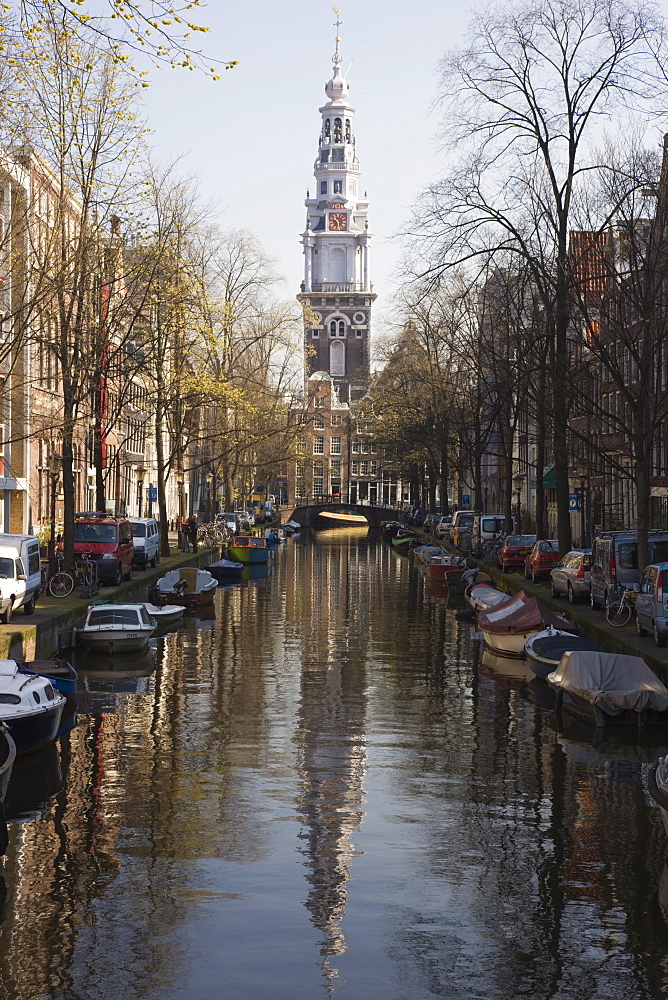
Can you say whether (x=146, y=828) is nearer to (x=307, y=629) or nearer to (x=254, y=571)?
(x=307, y=629)

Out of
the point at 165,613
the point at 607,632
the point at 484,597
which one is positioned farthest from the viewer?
the point at 484,597

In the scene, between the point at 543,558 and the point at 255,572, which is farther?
the point at 255,572

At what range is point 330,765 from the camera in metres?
22.2

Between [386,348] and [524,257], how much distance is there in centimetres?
5571

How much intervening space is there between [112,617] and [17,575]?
2.74 meters

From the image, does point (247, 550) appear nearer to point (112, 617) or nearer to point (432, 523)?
point (432, 523)

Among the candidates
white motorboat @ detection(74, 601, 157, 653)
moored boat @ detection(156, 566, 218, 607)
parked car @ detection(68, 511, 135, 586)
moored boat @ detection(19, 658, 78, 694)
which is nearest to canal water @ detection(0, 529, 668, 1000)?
moored boat @ detection(19, 658, 78, 694)

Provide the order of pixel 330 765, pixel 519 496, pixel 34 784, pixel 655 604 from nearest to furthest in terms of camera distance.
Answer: pixel 34 784
pixel 330 765
pixel 655 604
pixel 519 496

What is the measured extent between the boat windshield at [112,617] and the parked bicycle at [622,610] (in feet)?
39.6

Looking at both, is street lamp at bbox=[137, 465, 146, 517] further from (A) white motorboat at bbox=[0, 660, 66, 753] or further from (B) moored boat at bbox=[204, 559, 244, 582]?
(A) white motorboat at bbox=[0, 660, 66, 753]

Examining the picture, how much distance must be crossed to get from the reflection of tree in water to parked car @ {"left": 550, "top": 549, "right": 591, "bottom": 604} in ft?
22.2

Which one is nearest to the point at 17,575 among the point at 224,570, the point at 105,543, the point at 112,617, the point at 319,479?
the point at 112,617

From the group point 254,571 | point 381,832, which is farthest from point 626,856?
point 254,571

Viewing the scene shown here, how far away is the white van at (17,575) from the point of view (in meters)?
32.4
